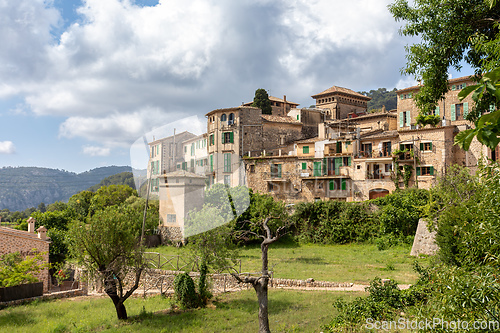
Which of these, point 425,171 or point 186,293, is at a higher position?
point 425,171

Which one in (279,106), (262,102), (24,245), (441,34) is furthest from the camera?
(279,106)

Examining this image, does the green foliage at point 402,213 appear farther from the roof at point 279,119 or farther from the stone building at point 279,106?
the stone building at point 279,106

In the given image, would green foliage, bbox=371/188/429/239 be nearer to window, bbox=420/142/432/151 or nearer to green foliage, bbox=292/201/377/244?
green foliage, bbox=292/201/377/244

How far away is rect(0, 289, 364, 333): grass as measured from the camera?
13.7 m

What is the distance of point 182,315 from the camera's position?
15.8m

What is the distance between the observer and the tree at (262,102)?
55.3 meters

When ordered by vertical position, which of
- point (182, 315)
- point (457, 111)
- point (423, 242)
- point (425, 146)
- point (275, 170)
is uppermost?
point (457, 111)

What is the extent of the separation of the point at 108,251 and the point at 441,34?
1490 centimetres

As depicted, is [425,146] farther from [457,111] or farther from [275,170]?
[275,170]

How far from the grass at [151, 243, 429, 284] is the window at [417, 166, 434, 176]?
30.0 feet

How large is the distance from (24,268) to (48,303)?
2.92 meters

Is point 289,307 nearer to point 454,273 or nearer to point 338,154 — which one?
point 454,273

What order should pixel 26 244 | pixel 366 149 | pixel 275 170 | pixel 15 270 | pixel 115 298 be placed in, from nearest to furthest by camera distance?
pixel 115 298 → pixel 15 270 → pixel 26 244 → pixel 366 149 → pixel 275 170

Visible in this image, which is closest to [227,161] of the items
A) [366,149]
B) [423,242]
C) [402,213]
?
[366,149]
